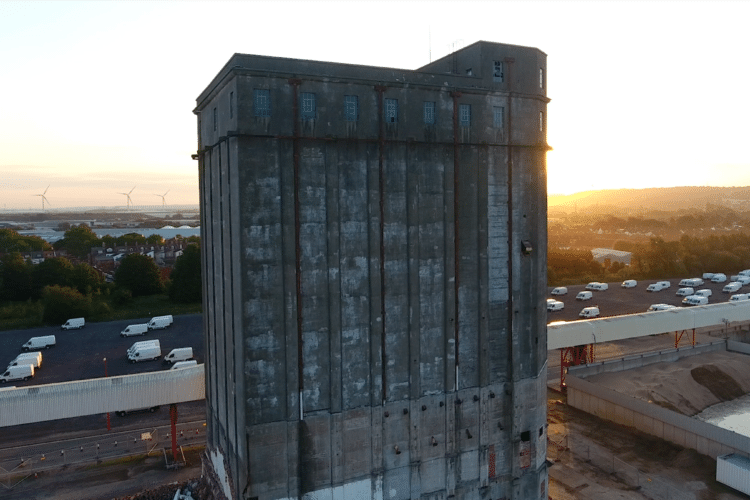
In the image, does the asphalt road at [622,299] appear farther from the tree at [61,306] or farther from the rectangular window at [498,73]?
the tree at [61,306]

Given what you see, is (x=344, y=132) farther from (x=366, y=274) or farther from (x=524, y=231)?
(x=524, y=231)

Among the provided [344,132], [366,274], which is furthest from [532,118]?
[366,274]

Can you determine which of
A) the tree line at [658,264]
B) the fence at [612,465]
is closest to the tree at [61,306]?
the fence at [612,465]

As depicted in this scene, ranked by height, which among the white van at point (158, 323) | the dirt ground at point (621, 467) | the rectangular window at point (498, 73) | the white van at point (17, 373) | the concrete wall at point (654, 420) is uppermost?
the rectangular window at point (498, 73)

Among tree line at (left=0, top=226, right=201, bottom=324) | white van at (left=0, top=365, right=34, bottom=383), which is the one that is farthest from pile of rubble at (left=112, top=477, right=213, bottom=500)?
tree line at (left=0, top=226, right=201, bottom=324)

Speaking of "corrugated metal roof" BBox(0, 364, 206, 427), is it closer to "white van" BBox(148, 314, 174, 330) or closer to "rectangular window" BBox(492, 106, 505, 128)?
"rectangular window" BBox(492, 106, 505, 128)

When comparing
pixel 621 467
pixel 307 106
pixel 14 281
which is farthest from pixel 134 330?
pixel 621 467
